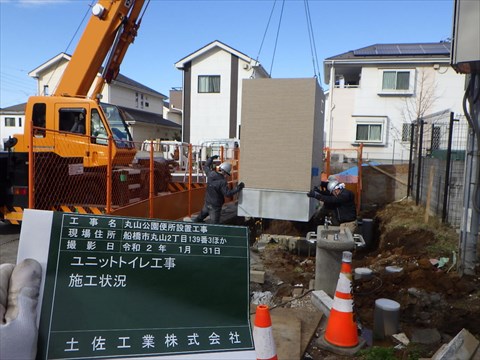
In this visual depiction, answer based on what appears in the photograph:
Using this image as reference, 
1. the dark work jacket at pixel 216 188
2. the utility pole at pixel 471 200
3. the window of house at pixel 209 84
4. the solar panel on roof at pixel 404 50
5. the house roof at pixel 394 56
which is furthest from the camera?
the window of house at pixel 209 84

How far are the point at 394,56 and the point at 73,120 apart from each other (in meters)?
18.2

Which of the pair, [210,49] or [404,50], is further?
[210,49]

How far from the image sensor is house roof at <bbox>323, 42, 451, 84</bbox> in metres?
20.6

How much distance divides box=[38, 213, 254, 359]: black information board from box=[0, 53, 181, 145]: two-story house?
24324 millimetres

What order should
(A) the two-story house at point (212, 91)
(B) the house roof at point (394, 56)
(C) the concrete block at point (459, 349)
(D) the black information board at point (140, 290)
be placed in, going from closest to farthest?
(D) the black information board at point (140, 290) → (C) the concrete block at point (459, 349) → (B) the house roof at point (394, 56) → (A) the two-story house at point (212, 91)

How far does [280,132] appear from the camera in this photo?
6.49 m

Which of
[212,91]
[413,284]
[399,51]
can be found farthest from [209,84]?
[413,284]

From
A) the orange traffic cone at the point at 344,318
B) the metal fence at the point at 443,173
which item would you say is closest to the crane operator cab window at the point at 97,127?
the orange traffic cone at the point at 344,318

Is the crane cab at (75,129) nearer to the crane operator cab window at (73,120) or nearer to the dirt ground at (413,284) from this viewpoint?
the crane operator cab window at (73,120)

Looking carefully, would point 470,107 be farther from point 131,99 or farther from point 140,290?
point 131,99

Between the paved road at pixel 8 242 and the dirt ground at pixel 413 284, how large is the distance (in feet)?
13.7

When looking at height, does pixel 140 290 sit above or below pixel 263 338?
above

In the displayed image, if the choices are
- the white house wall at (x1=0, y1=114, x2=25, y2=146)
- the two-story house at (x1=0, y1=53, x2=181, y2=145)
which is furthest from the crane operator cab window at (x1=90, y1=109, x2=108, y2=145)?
the white house wall at (x1=0, y1=114, x2=25, y2=146)

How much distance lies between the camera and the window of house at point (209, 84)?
25.4m
